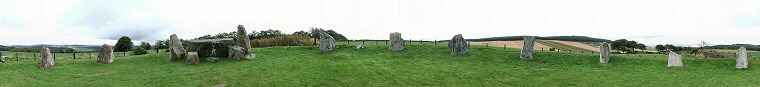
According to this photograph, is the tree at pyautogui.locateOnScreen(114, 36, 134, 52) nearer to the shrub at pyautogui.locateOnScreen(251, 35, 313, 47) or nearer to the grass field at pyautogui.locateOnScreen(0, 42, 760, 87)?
the shrub at pyautogui.locateOnScreen(251, 35, 313, 47)

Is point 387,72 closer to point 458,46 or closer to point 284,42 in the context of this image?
point 458,46

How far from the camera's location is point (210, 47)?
38094 millimetres

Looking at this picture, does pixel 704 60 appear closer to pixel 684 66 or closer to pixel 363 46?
pixel 684 66

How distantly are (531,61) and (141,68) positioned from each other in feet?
80.3

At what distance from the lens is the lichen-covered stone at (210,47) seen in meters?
37.7

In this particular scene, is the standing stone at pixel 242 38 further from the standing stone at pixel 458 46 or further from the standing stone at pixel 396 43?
the standing stone at pixel 458 46

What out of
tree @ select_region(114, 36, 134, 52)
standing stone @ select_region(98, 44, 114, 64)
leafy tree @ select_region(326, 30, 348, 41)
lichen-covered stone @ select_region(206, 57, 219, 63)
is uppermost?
leafy tree @ select_region(326, 30, 348, 41)

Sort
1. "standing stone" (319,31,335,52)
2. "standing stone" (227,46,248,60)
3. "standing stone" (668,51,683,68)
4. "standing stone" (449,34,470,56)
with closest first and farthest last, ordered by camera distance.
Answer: "standing stone" (668,51,683,68) < "standing stone" (227,46,248,60) < "standing stone" (449,34,470,56) < "standing stone" (319,31,335,52)

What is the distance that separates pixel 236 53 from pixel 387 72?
11368 millimetres

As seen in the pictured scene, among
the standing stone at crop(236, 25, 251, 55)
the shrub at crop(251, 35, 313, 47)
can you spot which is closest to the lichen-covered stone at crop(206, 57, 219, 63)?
the standing stone at crop(236, 25, 251, 55)

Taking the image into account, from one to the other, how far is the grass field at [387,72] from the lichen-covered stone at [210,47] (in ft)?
4.70

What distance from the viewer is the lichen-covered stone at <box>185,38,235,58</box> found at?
1483 inches

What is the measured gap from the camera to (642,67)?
34344mm

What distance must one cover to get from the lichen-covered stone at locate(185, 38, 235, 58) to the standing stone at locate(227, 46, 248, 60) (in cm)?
60
